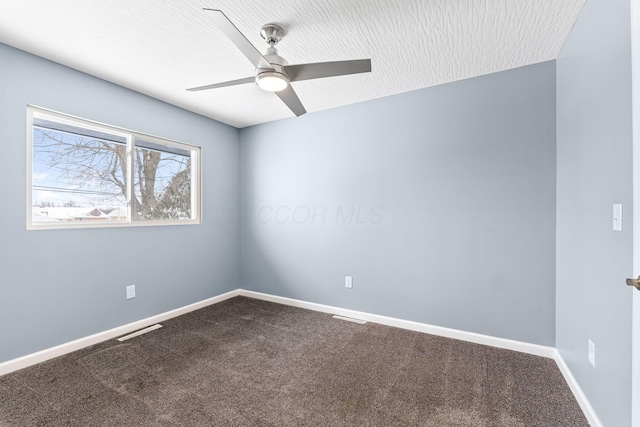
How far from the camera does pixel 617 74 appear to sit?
1229 millimetres

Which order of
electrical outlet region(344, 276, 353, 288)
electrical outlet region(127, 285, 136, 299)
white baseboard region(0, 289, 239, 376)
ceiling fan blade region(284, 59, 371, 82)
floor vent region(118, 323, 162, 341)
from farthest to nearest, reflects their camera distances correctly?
electrical outlet region(344, 276, 353, 288) < electrical outlet region(127, 285, 136, 299) < floor vent region(118, 323, 162, 341) < white baseboard region(0, 289, 239, 376) < ceiling fan blade region(284, 59, 371, 82)

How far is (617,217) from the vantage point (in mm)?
1215

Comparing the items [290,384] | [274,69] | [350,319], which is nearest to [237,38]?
[274,69]

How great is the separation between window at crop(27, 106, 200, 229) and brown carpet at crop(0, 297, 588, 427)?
1184mm

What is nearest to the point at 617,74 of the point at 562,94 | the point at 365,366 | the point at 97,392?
the point at 562,94

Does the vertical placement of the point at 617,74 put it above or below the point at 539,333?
above

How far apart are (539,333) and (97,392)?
323 cm

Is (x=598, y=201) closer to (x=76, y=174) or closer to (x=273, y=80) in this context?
(x=273, y=80)

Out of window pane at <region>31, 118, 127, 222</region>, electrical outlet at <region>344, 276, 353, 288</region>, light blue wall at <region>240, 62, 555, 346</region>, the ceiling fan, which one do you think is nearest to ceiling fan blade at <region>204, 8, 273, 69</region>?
the ceiling fan

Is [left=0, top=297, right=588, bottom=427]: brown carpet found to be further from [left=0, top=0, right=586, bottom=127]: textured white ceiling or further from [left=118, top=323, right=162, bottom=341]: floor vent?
[left=0, top=0, right=586, bottom=127]: textured white ceiling

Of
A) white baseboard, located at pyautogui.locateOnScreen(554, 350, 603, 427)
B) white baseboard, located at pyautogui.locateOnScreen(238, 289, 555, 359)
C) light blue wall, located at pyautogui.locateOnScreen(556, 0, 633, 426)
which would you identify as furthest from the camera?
white baseboard, located at pyautogui.locateOnScreen(238, 289, 555, 359)

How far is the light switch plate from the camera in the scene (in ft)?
3.92

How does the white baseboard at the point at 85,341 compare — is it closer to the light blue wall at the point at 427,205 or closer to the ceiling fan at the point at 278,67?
the light blue wall at the point at 427,205

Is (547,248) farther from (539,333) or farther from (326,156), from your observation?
(326,156)
